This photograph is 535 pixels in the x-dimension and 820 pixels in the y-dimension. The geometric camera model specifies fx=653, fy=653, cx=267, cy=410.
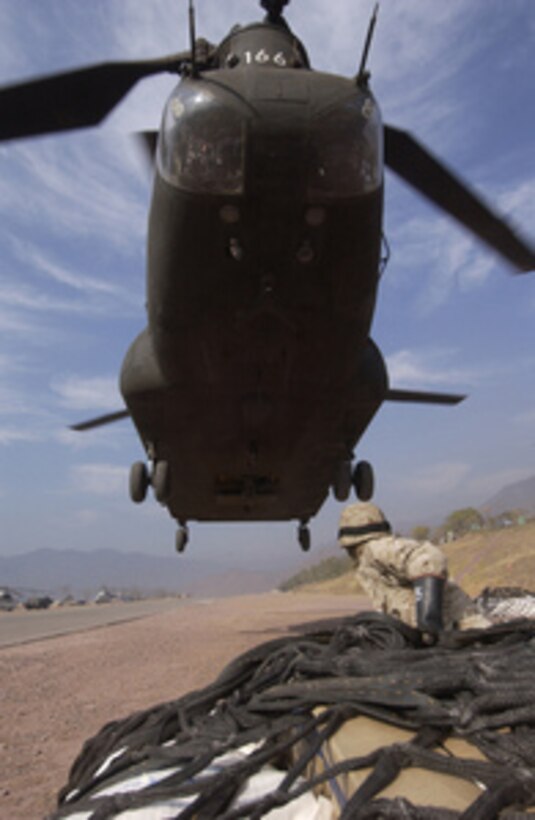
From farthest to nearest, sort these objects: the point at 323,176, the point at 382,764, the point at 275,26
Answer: the point at 275,26
the point at 323,176
the point at 382,764

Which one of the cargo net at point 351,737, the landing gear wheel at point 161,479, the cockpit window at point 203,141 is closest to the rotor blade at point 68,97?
the cockpit window at point 203,141

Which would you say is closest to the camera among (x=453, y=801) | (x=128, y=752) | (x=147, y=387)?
(x=453, y=801)

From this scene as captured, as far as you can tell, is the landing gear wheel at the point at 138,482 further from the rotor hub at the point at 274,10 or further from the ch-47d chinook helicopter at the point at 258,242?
the rotor hub at the point at 274,10

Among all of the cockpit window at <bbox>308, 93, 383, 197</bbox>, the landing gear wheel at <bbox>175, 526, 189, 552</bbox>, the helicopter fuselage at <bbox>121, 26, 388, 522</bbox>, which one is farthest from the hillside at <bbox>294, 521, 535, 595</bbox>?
the cockpit window at <bbox>308, 93, 383, 197</bbox>

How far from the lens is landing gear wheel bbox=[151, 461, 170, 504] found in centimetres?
511

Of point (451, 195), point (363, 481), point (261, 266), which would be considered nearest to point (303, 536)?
point (363, 481)

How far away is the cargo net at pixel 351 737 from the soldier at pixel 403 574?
1327 millimetres

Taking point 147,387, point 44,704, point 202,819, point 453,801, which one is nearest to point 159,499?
point 147,387

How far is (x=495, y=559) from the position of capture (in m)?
20.2

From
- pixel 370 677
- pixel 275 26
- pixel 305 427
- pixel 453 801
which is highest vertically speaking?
pixel 275 26

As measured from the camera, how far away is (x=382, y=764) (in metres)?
1.40

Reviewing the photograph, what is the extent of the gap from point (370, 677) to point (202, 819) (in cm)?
58

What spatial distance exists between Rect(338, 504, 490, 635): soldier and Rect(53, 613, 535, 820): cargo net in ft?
4.35

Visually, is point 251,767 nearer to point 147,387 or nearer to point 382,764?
point 382,764
